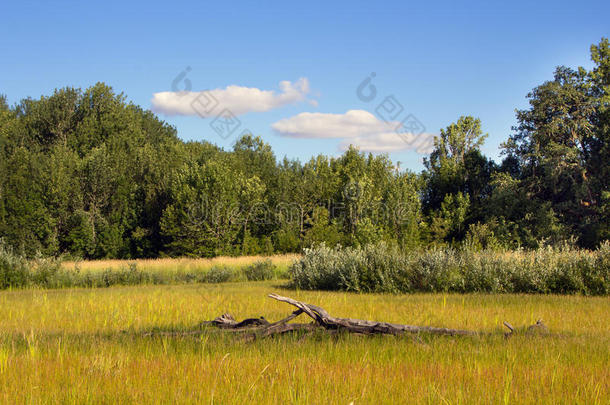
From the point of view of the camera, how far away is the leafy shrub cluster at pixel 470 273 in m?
16.0

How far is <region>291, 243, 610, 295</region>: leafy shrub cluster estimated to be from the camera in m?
16.0

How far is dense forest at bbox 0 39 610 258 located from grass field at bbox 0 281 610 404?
38772mm

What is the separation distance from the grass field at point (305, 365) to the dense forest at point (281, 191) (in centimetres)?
3877

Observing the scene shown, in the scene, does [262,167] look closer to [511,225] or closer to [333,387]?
[511,225]

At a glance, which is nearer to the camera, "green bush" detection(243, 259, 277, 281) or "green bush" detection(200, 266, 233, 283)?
"green bush" detection(200, 266, 233, 283)

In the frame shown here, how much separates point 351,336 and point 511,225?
4568cm

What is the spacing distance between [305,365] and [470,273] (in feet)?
40.7

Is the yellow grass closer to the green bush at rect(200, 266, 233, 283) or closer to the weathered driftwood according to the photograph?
the green bush at rect(200, 266, 233, 283)

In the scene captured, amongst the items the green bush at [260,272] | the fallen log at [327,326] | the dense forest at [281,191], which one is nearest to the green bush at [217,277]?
the green bush at [260,272]

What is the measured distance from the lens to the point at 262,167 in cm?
7169

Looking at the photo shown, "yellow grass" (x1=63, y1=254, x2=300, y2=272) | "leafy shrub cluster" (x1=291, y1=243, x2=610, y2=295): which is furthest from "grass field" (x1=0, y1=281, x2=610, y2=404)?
"yellow grass" (x1=63, y1=254, x2=300, y2=272)

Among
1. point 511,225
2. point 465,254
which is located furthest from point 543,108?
point 465,254

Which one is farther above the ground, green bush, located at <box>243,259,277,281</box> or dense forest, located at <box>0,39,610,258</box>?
dense forest, located at <box>0,39,610,258</box>

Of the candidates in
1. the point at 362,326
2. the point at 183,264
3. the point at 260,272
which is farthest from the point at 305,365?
the point at 183,264
